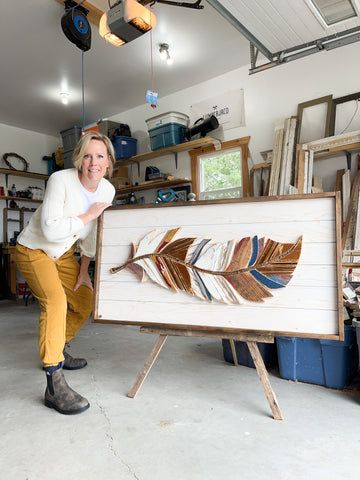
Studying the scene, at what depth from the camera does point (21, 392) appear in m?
2.04

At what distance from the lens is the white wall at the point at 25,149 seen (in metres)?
6.29

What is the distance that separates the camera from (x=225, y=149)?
4.54 meters

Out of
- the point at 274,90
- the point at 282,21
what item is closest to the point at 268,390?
the point at 282,21

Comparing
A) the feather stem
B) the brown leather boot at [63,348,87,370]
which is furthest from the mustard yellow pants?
the brown leather boot at [63,348,87,370]

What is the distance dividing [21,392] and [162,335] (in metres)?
0.94

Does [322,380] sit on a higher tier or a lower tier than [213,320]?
lower

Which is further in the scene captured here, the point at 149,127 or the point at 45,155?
the point at 45,155

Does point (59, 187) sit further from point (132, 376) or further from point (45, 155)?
point (45, 155)

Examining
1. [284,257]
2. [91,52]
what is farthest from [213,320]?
[91,52]

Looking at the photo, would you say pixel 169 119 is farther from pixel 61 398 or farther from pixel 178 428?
pixel 178 428

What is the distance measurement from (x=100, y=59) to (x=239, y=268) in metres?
3.51

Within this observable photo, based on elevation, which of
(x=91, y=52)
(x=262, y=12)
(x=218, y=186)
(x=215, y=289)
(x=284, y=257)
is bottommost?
(x=215, y=289)

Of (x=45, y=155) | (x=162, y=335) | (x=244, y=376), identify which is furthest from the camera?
(x=45, y=155)

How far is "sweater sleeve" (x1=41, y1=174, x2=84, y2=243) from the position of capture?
1777 millimetres
